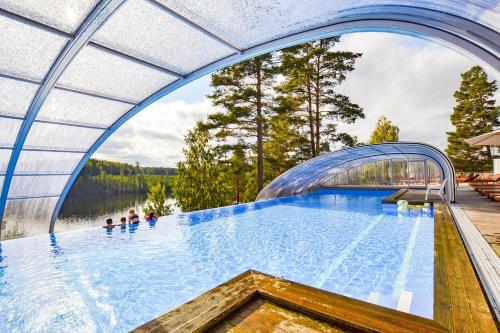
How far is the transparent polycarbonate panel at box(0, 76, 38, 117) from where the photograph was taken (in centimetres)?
584

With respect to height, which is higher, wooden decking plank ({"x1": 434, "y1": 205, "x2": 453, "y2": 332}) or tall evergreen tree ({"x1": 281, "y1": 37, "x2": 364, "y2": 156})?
tall evergreen tree ({"x1": 281, "y1": 37, "x2": 364, "y2": 156})

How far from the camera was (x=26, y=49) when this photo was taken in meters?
4.96

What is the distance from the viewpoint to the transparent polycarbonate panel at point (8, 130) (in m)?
6.81

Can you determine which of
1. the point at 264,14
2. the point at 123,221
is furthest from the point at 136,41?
the point at 123,221

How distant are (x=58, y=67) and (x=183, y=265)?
17.0 ft

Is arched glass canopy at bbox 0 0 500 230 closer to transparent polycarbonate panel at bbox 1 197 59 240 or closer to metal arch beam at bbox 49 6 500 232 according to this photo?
metal arch beam at bbox 49 6 500 232

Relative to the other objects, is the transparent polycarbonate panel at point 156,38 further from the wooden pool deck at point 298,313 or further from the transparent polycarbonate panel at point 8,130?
the wooden pool deck at point 298,313

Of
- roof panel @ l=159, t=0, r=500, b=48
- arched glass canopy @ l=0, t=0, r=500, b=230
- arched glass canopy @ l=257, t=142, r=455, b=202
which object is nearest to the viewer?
arched glass canopy @ l=0, t=0, r=500, b=230

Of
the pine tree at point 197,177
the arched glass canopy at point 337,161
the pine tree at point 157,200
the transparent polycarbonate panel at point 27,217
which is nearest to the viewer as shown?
the transparent polycarbonate panel at point 27,217

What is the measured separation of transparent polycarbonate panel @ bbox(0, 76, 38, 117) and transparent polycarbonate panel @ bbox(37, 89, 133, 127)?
39 centimetres

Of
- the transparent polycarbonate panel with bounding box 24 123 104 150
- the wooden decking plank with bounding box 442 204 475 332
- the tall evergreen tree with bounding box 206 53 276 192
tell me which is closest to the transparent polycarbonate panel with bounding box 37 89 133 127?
the transparent polycarbonate panel with bounding box 24 123 104 150

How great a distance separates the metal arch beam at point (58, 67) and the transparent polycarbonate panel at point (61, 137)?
0.38 metres

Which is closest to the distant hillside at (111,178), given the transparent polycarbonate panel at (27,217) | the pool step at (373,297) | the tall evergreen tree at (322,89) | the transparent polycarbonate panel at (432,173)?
the tall evergreen tree at (322,89)

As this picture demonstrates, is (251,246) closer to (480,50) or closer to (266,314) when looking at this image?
(266,314)
